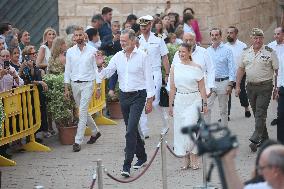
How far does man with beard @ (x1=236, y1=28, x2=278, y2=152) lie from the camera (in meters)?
12.2

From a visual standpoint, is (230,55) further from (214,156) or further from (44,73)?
(214,156)

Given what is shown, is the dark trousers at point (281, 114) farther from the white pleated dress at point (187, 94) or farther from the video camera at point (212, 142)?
the video camera at point (212, 142)

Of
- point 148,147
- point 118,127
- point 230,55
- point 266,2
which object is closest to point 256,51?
point 230,55

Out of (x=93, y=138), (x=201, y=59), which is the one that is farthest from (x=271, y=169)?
(x=93, y=138)

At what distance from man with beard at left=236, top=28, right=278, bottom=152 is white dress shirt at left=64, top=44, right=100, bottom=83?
2.37m

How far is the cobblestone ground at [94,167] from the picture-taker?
10.8m

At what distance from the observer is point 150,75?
11.2 metres

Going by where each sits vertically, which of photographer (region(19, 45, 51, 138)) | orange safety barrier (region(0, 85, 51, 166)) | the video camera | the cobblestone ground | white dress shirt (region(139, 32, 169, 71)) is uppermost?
the video camera

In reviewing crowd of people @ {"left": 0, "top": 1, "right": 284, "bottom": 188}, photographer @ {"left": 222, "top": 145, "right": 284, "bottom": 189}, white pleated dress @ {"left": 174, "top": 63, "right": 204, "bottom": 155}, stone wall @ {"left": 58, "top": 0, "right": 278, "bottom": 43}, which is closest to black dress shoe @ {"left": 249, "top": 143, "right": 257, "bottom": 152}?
crowd of people @ {"left": 0, "top": 1, "right": 284, "bottom": 188}

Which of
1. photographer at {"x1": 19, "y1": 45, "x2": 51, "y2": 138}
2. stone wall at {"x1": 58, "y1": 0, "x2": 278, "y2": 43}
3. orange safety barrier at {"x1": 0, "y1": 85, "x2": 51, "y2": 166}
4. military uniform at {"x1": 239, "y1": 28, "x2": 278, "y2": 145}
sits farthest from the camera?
stone wall at {"x1": 58, "y1": 0, "x2": 278, "y2": 43}

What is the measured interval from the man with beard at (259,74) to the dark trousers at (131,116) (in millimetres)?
1960

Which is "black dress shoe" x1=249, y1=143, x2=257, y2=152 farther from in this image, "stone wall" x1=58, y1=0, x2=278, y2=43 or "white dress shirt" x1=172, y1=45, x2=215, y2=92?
"stone wall" x1=58, y1=0, x2=278, y2=43

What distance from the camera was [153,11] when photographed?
21031mm

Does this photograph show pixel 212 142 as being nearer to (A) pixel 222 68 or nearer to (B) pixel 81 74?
(B) pixel 81 74
